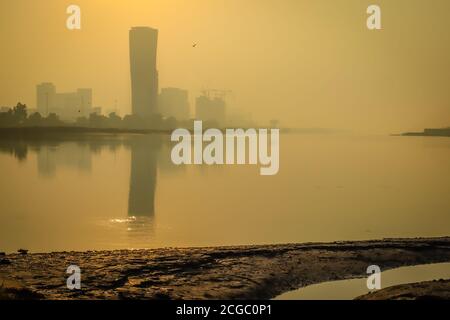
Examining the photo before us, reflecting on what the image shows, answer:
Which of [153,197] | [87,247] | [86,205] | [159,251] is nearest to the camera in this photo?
[159,251]

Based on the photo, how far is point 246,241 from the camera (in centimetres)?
1895

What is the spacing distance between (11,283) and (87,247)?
676cm

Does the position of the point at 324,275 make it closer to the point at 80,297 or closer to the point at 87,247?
the point at 80,297

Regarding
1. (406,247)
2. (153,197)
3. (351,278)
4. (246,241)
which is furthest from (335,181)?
(351,278)

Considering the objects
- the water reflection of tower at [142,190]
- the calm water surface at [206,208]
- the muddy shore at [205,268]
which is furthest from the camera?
the water reflection of tower at [142,190]

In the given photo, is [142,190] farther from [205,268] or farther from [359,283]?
[359,283]

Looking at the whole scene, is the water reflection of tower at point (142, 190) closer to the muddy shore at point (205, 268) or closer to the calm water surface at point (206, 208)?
the calm water surface at point (206, 208)

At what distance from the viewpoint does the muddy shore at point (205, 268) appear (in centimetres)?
1057

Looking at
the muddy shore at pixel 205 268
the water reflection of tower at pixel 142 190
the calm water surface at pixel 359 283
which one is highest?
the muddy shore at pixel 205 268

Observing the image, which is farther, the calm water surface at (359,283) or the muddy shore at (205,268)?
the calm water surface at (359,283)

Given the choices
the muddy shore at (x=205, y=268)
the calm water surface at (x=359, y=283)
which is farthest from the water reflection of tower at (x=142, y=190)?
the calm water surface at (x=359, y=283)

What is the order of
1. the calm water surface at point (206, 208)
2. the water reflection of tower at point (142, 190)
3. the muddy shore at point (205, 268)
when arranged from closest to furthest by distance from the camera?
the muddy shore at point (205, 268) → the calm water surface at point (206, 208) → the water reflection of tower at point (142, 190)

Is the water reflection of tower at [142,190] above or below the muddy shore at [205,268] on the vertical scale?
below
